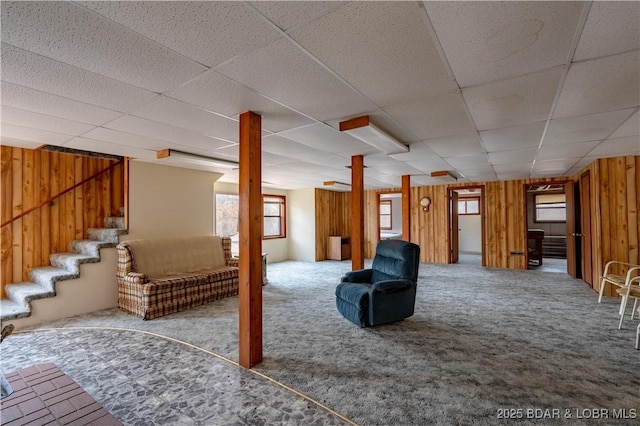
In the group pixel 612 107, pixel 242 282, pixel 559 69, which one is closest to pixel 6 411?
pixel 242 282

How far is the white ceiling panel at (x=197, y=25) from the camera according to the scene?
53.1 inches

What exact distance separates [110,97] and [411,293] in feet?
12.2

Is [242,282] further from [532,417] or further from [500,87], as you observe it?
[500,87]

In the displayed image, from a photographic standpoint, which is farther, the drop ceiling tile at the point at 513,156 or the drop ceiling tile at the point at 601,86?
the drop ceiling tile at the point at 513,156

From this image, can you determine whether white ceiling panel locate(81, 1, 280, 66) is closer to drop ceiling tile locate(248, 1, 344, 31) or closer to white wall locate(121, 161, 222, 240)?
drop ceiling tile locate(248, 1, 344, 31)

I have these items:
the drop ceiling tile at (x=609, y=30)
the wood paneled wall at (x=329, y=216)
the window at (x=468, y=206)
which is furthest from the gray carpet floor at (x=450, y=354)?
the window at (x=468, y=206)

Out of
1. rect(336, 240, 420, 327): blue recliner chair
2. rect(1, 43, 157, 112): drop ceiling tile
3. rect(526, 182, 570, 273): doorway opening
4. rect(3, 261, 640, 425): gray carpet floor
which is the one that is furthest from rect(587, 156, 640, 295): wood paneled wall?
rect(1, 43, 157, 112): drop ceiling tile

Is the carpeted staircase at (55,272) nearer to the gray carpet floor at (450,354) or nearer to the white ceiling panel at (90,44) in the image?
the gray carpet floor at (450,354)

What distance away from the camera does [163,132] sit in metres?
3.28

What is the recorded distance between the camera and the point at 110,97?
2.33m

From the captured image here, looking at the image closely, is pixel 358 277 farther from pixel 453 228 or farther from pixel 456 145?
pixel 453 228

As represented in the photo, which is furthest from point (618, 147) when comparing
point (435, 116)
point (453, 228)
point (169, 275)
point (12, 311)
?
point (12, 311)

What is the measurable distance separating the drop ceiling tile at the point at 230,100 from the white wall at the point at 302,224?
6.00 meters

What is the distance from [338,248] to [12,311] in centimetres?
703
